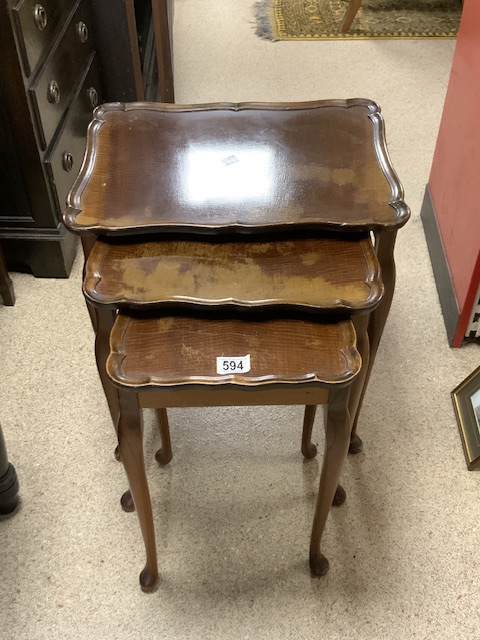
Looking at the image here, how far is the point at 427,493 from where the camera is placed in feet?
4.75

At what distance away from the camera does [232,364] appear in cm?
98

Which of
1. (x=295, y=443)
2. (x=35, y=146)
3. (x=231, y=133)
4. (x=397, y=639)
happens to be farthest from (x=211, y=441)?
(x=35, y=146)

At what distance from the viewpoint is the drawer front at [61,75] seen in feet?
5.64

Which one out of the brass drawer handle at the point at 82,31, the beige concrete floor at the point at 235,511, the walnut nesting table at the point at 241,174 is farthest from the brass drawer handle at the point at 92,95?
the walnut nesting table at the point at 241,174

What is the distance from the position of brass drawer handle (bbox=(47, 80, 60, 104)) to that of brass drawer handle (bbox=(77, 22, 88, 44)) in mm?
298

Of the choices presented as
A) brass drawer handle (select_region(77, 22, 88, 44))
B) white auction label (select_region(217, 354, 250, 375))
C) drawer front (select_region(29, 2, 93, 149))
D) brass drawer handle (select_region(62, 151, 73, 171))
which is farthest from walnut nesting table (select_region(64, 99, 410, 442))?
brass drawer handle (select_region(77, 22, 88, 44))

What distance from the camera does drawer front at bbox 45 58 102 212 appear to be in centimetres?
183

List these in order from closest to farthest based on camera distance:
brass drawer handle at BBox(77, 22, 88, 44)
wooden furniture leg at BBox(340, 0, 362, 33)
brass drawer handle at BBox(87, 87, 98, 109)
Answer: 1. brass drawer handle at BBox(77, 22, 88, 44)
2. brass drawer handle at BBox(87, 87, 98, 109)
3. wooden furniture leg at BBox(340, 0, 362, 33)

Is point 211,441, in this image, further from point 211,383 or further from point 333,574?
point 211,383

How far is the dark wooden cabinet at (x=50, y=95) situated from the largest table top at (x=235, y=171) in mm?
438

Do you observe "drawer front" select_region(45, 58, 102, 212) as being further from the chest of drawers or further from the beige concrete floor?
the beige concrete floor

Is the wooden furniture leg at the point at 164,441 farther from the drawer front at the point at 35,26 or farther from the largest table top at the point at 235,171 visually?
the drawer front at the point at 35,26

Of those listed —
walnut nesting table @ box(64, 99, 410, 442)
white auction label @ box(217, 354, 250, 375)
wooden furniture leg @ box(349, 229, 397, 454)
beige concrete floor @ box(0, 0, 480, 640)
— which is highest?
walnut nesting table @ box(64, 99, 410, 442)

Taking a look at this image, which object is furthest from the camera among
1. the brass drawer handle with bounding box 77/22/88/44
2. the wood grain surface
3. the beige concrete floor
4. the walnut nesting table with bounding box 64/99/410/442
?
the brass drawer handle with bounding box 77/22/88/44
